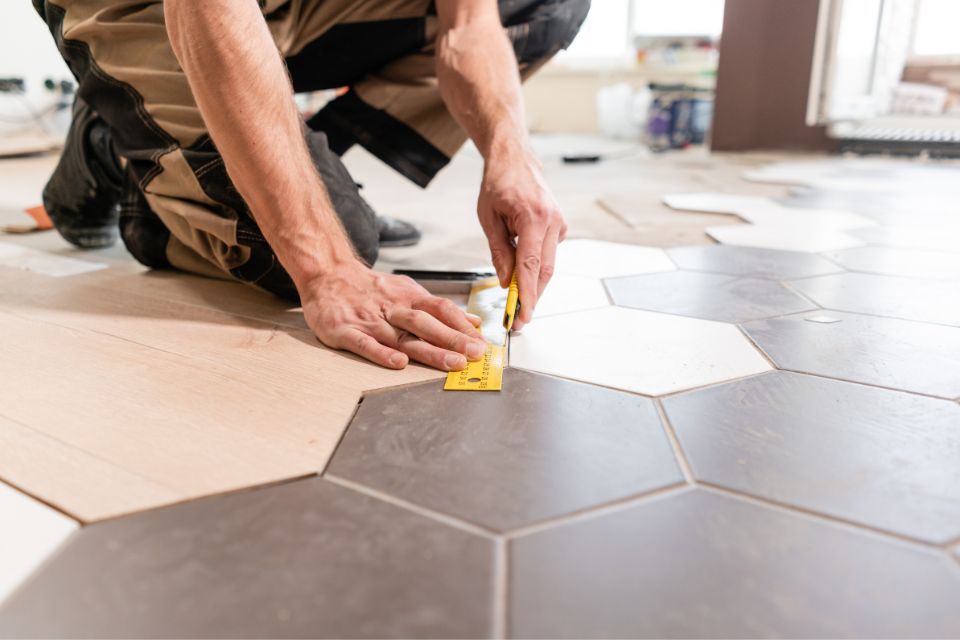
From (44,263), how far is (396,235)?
0.78 metres

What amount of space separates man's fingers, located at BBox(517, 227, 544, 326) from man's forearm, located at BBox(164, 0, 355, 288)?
26cm

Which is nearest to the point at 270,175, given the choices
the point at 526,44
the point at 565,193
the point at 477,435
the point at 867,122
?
the point at 477,435

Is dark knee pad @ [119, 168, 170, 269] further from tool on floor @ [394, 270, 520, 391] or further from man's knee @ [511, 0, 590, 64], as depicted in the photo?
man's knee @ [511, 0, 590, 64]

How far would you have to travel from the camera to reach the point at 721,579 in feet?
1.67

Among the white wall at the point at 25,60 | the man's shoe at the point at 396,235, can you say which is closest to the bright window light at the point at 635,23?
the white wall at the point at 25,60

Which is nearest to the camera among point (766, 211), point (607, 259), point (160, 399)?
point (160, 399)

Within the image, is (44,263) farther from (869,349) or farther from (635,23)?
(635,23)

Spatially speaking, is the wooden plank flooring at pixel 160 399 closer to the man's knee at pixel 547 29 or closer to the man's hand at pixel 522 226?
the man's hand at pixel 522 226

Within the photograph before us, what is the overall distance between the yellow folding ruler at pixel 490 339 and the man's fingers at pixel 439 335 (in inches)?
0.8

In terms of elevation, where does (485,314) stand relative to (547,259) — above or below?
below

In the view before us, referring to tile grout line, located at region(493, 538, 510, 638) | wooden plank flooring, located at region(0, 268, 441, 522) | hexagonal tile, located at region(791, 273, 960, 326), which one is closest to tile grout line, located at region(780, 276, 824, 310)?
hexagonal tile, located at region(791, 273, 960, 326)

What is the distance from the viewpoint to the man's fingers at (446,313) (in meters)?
0.92

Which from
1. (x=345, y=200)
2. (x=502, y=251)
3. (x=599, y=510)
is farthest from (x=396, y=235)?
(x=599, y=510)

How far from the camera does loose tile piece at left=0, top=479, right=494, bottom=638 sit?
0.48 meters
